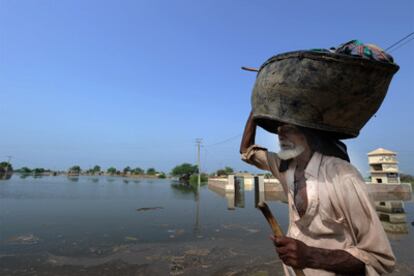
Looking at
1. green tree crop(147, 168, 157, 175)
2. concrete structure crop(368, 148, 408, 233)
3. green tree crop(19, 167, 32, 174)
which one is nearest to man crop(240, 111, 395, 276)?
concrete structure crop(368, 148, 408, 233)

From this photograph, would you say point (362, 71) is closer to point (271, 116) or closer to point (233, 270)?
point (271, 116)

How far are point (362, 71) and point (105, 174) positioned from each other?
157 meters

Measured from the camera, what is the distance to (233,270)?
22.8 ft

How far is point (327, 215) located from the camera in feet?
4.01

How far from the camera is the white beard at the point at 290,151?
4.63 ft

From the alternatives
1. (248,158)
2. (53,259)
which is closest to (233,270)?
(53,259)

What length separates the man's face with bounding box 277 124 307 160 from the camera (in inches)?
55.4

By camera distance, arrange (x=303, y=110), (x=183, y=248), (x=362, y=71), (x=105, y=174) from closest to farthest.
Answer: (x=362, y=71), (x=303, y=110), (x=183, y=248), (x=105, y=174)

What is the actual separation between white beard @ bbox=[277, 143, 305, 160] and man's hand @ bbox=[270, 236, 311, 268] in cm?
44

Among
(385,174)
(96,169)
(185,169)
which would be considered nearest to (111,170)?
(96,169)

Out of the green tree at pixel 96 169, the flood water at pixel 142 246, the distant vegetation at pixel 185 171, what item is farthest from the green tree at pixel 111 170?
the flood water at pixel 142 246

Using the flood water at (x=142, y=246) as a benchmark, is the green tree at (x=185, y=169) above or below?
above

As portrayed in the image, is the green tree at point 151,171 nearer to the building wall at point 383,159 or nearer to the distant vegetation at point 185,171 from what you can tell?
the distant vegetation at point 185,171

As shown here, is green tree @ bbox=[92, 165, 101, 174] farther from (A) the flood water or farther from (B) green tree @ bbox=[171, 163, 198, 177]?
(A) the flood water
